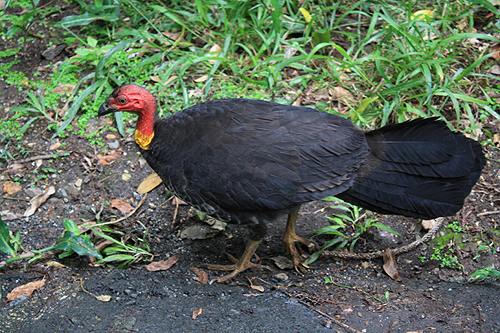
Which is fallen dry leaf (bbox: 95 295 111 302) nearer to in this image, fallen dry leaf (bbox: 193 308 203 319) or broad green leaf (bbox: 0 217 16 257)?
fallen dry leaf (bbox: 193 308 203 319)

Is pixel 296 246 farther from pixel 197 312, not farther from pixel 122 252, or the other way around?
pixel 122 252

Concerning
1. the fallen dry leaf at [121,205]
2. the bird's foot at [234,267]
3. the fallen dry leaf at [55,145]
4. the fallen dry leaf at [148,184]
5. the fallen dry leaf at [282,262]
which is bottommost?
the fallen dry leaf at [282,262]

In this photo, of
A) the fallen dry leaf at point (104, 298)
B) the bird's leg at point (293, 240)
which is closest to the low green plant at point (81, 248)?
the fallen dry leaf at point (104, 298)

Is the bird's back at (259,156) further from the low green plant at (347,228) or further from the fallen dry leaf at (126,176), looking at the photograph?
the fallen dry leaf at (126,176)

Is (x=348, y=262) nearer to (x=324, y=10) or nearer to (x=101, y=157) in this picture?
(x=101, y=157)

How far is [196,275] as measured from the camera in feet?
10.9

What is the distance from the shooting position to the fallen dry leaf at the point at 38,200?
3.78m

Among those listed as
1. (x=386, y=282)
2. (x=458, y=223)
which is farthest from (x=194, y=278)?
(x=458, y=223)

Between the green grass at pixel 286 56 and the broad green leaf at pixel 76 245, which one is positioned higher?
the green grass at pixel 286 56

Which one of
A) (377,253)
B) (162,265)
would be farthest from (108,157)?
(377,253)

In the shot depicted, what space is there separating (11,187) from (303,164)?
109 inches

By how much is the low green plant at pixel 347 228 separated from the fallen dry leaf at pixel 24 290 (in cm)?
201

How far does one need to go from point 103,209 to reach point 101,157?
596mm

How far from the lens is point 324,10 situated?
4.94 meters
